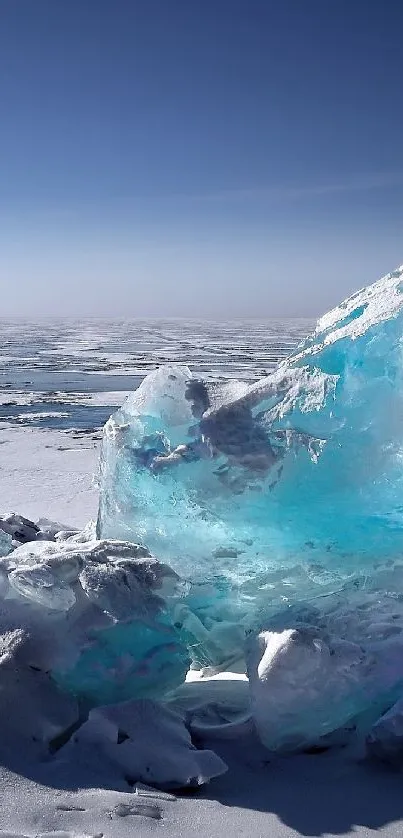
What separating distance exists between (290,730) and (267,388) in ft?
5.55

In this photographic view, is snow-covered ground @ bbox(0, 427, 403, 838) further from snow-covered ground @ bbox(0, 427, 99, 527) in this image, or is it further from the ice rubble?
snow-covered ground @ bbox(0, 427, 99, 527)

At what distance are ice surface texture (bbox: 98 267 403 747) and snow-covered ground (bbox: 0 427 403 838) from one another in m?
0.62

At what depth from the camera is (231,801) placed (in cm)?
222

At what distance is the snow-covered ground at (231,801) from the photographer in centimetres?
204

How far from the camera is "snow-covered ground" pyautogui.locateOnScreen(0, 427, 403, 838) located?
204 cm

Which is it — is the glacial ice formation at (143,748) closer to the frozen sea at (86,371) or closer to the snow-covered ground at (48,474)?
the snow-covered ground at (48,474)

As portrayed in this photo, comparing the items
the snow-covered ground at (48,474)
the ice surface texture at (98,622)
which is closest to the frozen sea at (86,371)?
the snow-covered ground at (48,474)

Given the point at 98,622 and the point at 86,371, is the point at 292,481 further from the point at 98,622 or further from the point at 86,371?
the point at 86,371

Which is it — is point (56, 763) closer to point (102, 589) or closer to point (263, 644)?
point (102, 589)

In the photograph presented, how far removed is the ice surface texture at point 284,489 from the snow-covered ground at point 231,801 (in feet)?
2.04

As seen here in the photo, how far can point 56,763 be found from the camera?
232cm

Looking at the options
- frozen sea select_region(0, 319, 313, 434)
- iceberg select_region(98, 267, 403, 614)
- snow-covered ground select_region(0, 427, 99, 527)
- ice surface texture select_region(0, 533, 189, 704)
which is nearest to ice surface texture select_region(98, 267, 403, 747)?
iceberg select_region(98, 267, 403, 614)

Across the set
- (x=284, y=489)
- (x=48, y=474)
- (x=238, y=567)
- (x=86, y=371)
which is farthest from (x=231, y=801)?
(x=86, y=371)

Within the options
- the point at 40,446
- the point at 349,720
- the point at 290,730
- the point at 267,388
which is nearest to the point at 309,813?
the point at 290,730
